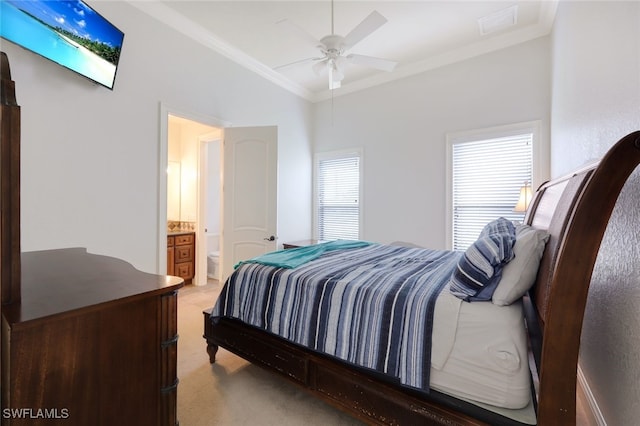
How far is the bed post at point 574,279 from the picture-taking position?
0.87m

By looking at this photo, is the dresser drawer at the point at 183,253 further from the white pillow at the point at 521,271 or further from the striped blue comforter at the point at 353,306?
the white pillow at the point at 521,271

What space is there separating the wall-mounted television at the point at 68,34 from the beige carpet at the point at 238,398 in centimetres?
250

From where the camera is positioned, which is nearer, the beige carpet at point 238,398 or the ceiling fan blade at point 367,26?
the beige carpet at point 238,398

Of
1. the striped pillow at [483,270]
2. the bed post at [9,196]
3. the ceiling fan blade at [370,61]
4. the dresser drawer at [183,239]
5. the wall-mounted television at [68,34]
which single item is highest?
the ceiling fan blade at [370,61]

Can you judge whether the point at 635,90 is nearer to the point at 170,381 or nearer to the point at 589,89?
the point at 589,89

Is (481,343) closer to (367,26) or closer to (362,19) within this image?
(367,26)

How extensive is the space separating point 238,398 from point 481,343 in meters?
1.53

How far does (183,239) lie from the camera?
4352 millimetres

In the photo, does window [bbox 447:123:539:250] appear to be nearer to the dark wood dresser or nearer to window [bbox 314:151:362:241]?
window [bbox 314:151:362:241]

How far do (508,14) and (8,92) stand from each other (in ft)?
13.2

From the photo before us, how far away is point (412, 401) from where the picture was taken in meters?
1.33

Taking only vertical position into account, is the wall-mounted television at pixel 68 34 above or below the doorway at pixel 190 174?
above

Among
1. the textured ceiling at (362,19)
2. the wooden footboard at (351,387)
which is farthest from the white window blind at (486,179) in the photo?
the wooden footboard at (351,387)

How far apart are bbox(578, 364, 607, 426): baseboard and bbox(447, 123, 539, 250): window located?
6.93 ft
